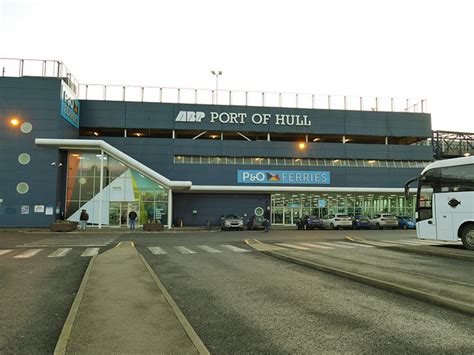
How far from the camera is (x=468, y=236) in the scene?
15.3 m

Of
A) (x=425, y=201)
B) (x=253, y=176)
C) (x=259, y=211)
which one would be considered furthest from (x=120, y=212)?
(x=425, y=201)

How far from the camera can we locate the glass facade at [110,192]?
3662 cm

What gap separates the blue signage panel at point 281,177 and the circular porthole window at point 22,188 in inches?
802

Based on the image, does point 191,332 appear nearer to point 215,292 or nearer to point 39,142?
point 215,292

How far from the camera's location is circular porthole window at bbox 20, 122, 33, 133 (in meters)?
35.8

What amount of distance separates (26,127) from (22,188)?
5.46m

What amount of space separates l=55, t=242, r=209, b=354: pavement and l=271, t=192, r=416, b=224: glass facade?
36.4 m

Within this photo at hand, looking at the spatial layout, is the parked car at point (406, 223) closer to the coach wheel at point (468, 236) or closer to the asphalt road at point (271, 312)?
the coach wheel at point (468, 236)

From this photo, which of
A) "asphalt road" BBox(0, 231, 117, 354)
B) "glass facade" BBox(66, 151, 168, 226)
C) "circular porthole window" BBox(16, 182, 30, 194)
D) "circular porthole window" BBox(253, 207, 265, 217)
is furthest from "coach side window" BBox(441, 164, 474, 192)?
"circular porthole window" BBox(16, 182, 30, 194)

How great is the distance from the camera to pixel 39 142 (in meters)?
34.7

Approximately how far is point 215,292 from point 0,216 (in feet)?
108

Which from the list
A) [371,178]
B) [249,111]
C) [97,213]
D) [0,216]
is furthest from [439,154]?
[0,216]

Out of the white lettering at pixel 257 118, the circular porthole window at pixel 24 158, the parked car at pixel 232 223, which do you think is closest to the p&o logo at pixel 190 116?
the white lettering at pixel 257 118

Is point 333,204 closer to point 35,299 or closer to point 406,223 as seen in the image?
point 406,223
